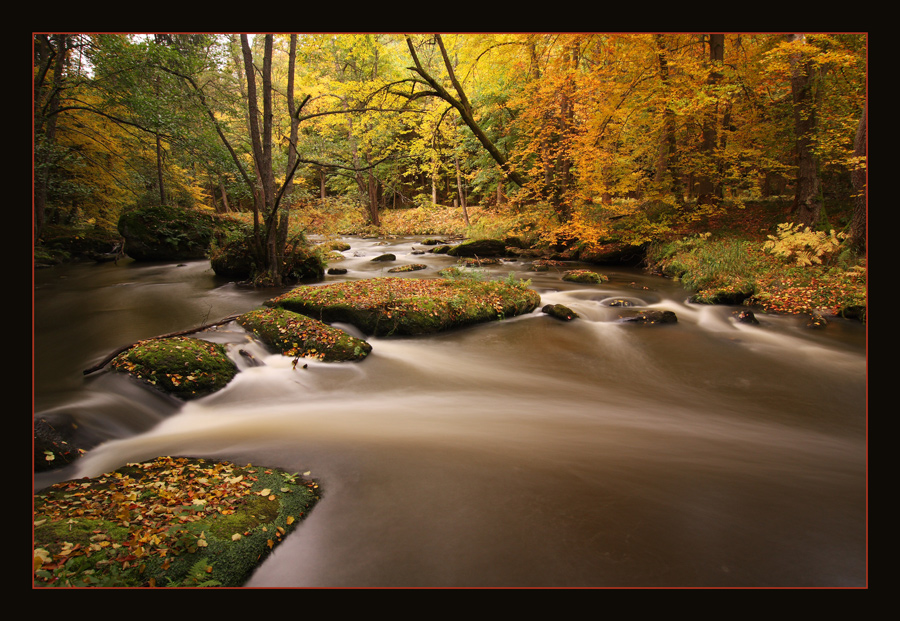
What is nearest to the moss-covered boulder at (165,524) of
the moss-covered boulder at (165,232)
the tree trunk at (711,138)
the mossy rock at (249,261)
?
the mossy rock at (249,261)

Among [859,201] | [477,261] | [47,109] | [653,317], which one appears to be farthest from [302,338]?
[859,201]

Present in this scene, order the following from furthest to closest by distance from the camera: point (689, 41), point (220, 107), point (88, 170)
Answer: point (88, 170) → point (220, 107) → point (689, 41)

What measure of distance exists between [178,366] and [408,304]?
12.5 ft

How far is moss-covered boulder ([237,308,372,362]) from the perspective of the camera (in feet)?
19.4

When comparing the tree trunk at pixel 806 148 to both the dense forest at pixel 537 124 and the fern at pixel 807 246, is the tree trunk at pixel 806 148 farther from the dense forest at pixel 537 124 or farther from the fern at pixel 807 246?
the fern at pixel 807 246

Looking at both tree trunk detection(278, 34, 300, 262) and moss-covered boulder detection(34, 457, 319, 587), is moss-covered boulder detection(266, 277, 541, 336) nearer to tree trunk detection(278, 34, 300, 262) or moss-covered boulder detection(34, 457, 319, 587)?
tree trunk detection(278, 34, 300, 262)

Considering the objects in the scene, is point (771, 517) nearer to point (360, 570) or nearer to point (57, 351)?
point (360, 570)

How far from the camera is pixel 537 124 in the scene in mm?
13953

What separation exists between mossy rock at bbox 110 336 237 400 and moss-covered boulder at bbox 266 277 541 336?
2.37m

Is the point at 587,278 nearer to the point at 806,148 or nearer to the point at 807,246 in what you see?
the point at 807,246

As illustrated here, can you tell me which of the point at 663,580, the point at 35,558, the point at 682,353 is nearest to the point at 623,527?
the point at 663,580

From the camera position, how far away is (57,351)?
5699 mm

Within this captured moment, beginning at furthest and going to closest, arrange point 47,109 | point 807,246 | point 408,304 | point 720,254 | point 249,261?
point 249,261 < point 720,254 < point 807,246 < point 47,109 < point 408,304

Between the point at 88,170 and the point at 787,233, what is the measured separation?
70.0 ft
